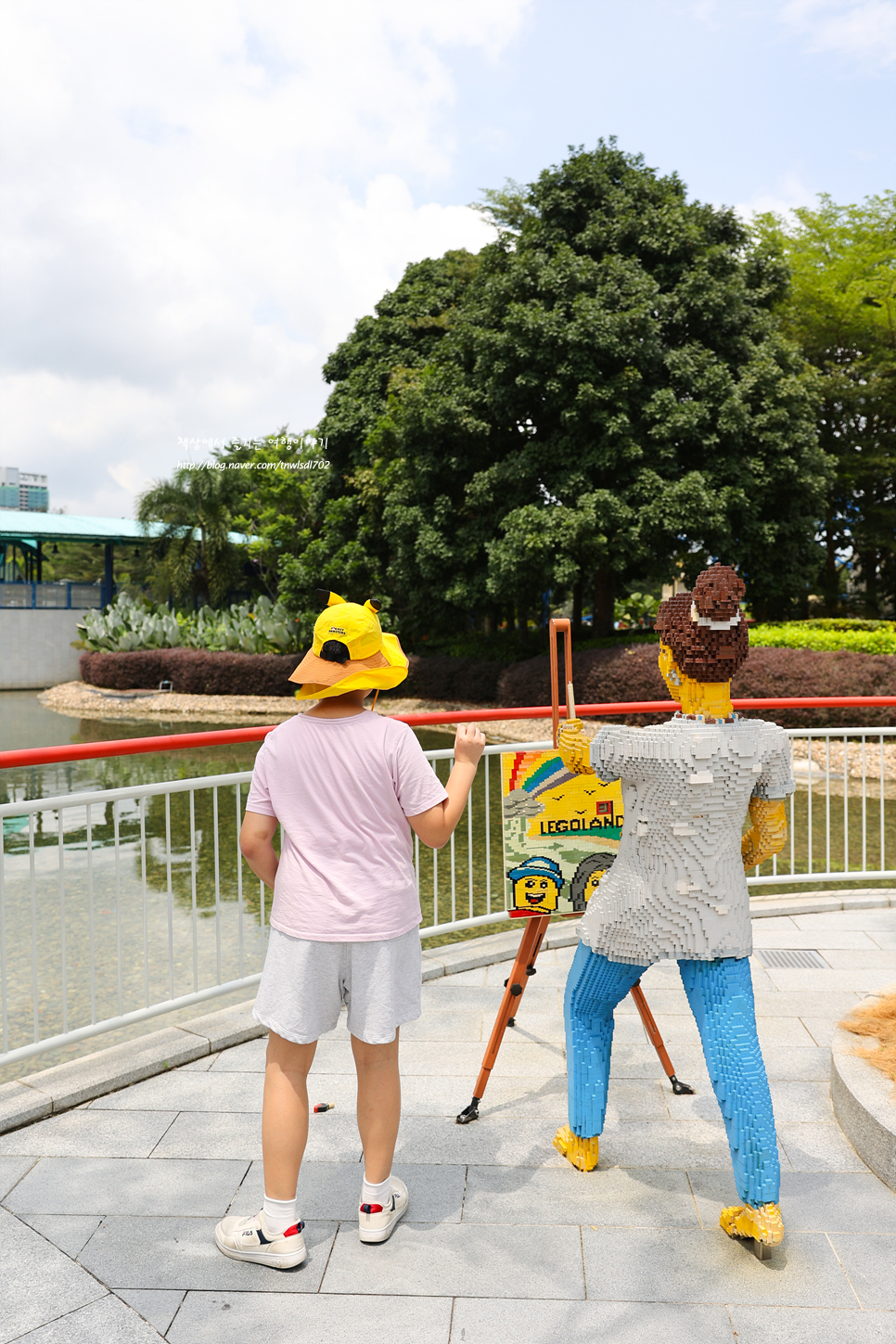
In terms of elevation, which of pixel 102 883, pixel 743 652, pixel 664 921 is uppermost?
pixel 743 652

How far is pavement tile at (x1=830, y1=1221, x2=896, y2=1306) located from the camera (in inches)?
88.3

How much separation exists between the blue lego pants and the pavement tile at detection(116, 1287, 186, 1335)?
1181mm

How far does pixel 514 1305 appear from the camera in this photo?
7.26ft

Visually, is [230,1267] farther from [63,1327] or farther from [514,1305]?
[514,1305]

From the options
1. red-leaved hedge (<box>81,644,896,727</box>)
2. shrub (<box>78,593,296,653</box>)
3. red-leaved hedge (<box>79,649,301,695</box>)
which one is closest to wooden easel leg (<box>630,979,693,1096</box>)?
red-leaved hedge (<box>81,644,896,727</box>)

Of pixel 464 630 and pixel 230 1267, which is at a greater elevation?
pixel 464 630

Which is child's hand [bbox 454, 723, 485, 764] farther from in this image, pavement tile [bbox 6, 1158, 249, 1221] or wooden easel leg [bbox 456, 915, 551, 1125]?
pavement tile [bbox 6, 1158, 249, 1221]

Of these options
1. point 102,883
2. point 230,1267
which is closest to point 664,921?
point 230,1267

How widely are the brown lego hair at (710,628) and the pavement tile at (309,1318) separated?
5.52 ft

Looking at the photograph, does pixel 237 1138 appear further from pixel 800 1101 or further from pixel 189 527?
pixel 189 527

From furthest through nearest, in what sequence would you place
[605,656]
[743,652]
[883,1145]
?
1. [605,656]
2. [883,1145]
3. [743,652]

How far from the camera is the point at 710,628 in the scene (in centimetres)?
247

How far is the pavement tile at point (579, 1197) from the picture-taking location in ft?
8.47

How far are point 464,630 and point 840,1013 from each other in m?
22.1
